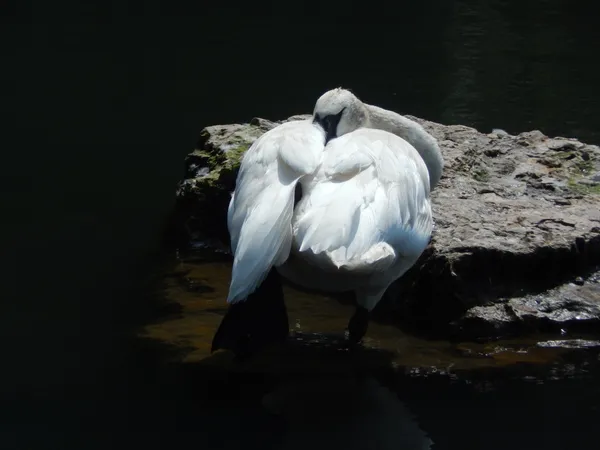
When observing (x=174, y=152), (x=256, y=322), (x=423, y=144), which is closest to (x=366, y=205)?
(x=256, y=322)

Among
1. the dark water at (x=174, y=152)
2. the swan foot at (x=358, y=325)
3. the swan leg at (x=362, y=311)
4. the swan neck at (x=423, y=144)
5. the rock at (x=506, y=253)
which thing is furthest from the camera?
the swan neck at (x=423, y=144)

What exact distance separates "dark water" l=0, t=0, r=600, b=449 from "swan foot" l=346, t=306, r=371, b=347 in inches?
13.8

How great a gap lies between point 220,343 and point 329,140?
48.7 inches

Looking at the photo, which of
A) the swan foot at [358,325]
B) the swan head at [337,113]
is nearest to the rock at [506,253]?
the swan foot at [358,325]

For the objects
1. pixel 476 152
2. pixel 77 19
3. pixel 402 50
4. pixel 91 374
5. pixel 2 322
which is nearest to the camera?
pixel 91 374

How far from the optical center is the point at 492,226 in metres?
6.44

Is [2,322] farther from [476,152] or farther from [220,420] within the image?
[476,152]

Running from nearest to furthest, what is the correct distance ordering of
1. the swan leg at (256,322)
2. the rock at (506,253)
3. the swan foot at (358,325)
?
the swan leg at (256,322) → the swan foot at (358,325) → the rock at (506,253)

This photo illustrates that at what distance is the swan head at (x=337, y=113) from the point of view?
6.15 m

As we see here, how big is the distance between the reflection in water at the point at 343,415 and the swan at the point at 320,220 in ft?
A: 1.01

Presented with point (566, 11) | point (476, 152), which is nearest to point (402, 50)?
point (566, 11)

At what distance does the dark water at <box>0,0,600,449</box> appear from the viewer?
522 centimetres

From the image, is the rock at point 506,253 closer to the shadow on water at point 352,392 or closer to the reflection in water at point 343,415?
the shadow on water at point 352,392

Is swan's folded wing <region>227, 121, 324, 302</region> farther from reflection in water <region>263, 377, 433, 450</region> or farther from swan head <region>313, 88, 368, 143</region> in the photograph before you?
reflection in water <region>263, 377, 433, 450</region>
